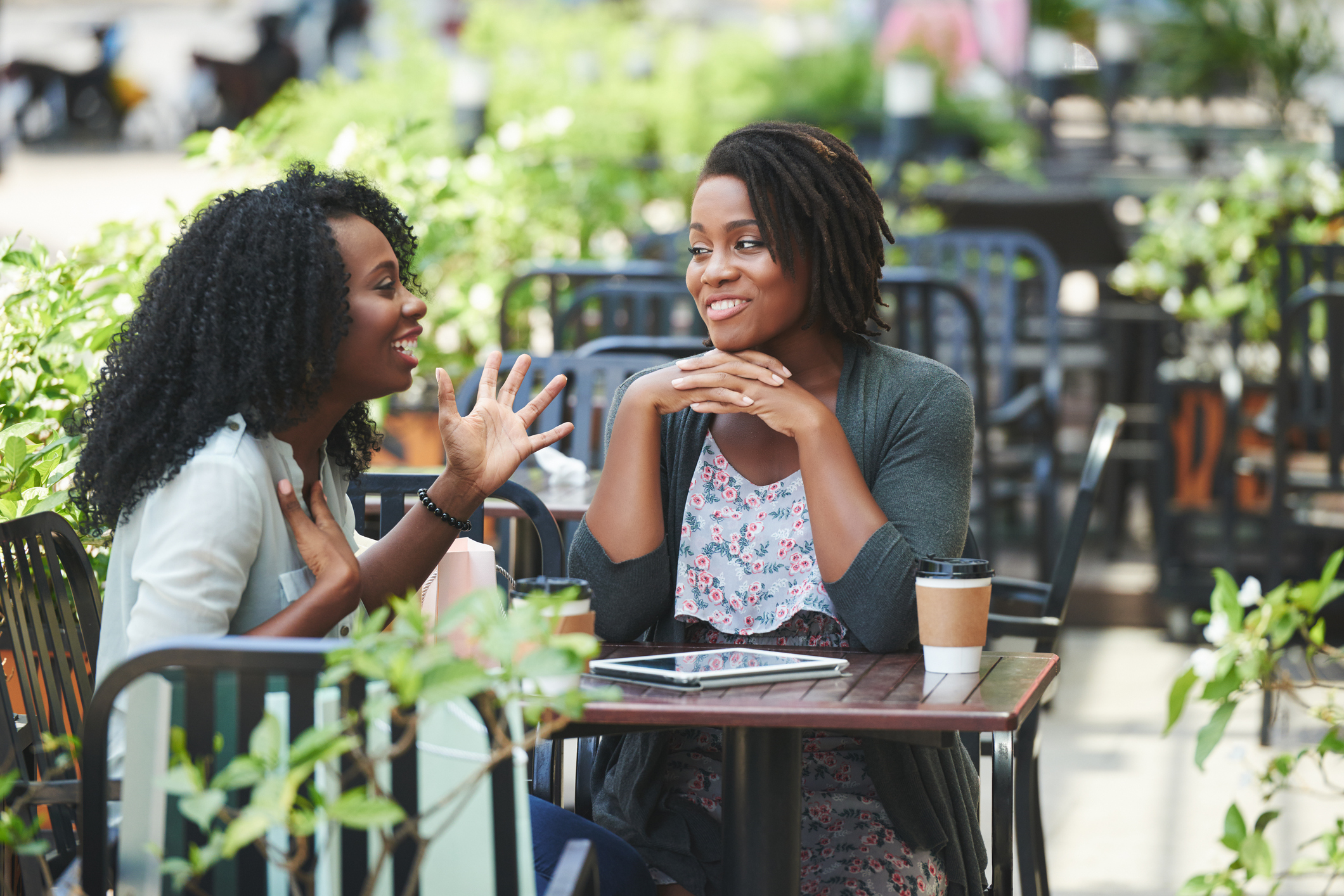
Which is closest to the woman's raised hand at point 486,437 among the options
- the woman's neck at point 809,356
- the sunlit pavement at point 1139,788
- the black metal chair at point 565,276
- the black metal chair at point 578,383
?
the woman's neck at point 809,356

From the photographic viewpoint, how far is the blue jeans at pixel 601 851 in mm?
1722

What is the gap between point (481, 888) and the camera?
127cm

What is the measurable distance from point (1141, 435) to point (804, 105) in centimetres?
296

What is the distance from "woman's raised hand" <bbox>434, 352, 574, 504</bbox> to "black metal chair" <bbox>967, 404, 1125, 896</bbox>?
831 mm

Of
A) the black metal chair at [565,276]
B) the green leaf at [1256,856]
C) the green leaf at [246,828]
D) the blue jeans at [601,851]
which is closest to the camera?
the green leaf at [246,828]

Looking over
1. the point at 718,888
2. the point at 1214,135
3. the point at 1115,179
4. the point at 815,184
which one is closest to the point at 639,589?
the point at 718,888

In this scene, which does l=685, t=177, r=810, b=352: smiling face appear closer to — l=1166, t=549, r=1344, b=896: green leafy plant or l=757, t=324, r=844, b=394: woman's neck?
l=757, t=324, r=844, b=394: woman's neck

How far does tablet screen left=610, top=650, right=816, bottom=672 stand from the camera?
5.36ft

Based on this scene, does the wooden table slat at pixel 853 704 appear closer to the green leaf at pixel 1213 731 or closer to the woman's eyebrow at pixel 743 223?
the green leaf at pixel 1213 731

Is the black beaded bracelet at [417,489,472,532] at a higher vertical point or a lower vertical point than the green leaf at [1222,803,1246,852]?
higher

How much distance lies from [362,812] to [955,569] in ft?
2.67

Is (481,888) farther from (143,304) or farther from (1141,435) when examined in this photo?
(1141,435)

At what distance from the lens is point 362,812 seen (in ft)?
3.38

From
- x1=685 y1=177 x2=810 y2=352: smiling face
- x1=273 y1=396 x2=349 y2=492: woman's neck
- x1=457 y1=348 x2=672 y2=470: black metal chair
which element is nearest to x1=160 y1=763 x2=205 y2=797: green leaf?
x1=273 y1=396 x2=349 y2=492: woman's neck
